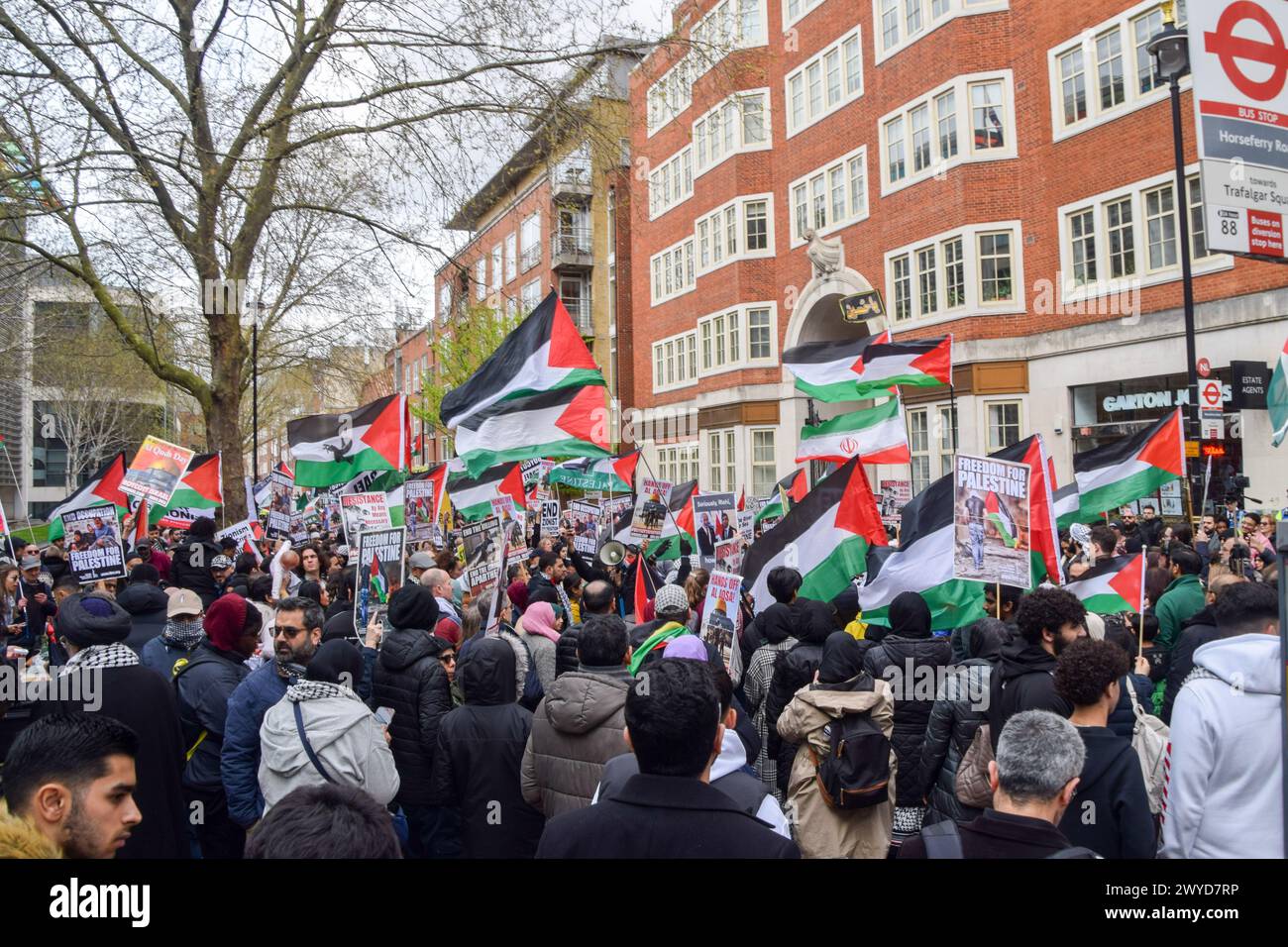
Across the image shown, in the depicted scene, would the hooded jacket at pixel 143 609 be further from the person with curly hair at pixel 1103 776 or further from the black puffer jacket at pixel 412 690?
the person with curly hair at pixel 1103 776

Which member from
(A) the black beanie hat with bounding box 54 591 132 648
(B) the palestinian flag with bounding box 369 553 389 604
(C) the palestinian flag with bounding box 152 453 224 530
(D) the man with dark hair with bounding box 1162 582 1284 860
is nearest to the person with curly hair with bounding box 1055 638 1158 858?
(D) the man with dark hair with bounding box 1162 582 1284 860

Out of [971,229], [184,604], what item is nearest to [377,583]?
[184,604]

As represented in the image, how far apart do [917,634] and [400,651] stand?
9.40ft

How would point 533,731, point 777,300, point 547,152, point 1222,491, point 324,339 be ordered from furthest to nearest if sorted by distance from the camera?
1. point 777,300
2. point 324,339
3. point 1222,491
4. point 547,152
5. point 533,731

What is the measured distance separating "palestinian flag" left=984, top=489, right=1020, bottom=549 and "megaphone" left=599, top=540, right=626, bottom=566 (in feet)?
25.3

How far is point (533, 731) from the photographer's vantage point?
4492 millimetres

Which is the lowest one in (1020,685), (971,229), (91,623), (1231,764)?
(1231,764)

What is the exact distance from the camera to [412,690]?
535cm

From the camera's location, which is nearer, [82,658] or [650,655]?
[82,658]

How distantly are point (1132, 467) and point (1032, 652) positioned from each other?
530 centimetres

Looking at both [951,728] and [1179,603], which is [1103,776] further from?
[1179,603]

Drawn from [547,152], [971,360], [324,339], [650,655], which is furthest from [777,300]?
[650,655]

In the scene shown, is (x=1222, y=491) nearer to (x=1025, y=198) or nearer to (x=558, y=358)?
(x=1025, y=198)

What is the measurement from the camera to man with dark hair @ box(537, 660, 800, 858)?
2369 mm
